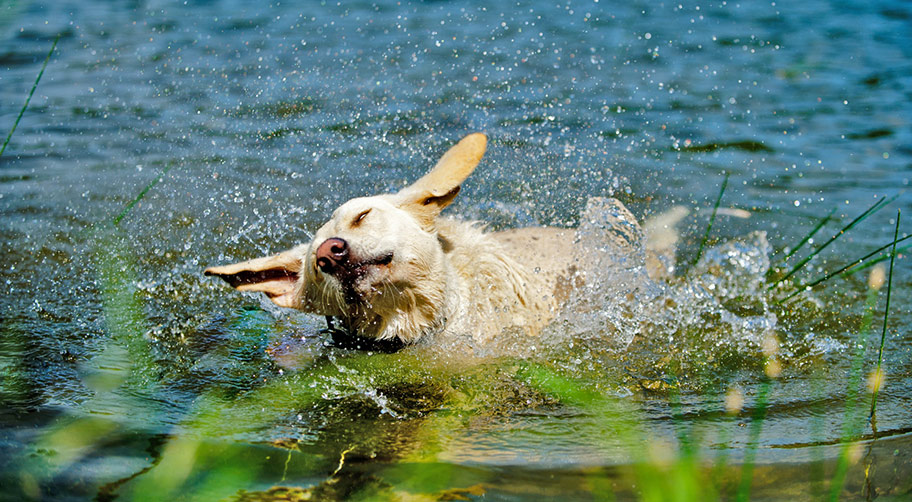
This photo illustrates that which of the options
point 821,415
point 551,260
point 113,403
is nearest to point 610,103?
point 551,260

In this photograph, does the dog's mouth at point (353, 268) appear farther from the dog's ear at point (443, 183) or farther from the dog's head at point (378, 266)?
the dog's ear at point (443, 183)

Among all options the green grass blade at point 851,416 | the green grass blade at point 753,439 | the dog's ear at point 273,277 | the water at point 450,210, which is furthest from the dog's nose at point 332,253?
the green grass blade at point 851,416

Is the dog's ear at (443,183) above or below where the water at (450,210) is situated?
above

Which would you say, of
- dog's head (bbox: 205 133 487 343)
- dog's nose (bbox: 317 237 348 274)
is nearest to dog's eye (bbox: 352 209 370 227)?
dog's head (bbox: 205 133 487 343)

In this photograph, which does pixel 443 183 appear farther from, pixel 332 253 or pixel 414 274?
pixel 332 253

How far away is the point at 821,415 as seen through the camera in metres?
3.44

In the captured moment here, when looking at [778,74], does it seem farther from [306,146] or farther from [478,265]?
[478,265]

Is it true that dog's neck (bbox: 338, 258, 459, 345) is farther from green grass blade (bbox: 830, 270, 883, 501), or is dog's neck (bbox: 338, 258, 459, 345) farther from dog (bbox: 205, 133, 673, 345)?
green grass blade (bbox: 830, 270, 883, 501)

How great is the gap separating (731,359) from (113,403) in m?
2.96

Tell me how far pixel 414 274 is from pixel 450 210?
2.83 m

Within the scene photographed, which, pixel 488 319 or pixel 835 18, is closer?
pixel 488 319

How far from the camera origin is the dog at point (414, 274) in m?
3.56

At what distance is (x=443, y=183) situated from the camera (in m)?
3.92

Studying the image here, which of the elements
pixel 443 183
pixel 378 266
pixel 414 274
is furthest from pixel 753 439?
pixel 443 183
